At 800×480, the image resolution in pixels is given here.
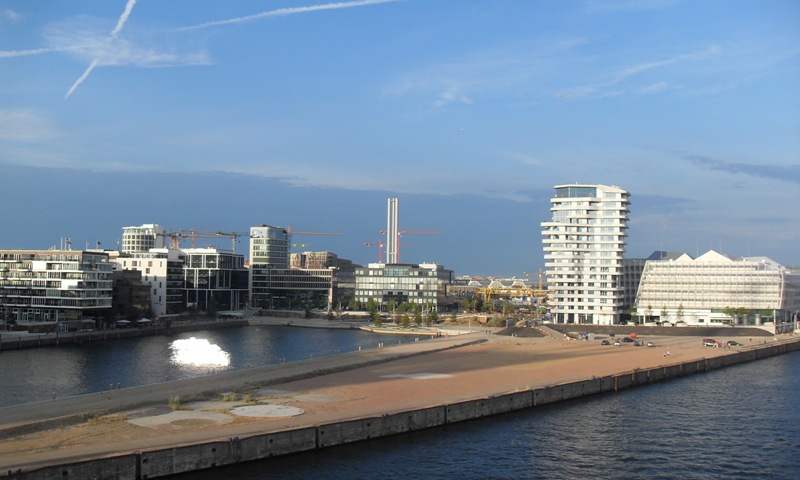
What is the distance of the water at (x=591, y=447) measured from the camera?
33.0 metres

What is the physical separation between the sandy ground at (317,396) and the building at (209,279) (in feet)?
267

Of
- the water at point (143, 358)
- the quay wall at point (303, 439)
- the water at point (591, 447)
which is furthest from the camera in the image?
the water at point (143, 358)

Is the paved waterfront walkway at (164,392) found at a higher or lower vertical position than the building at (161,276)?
lower

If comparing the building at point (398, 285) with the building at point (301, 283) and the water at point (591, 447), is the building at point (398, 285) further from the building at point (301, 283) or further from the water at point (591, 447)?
the water at point (591, 447)

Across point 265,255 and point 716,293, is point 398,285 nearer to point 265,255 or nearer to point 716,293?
point 265,255

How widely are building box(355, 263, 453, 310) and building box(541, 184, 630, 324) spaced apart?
40.0 m

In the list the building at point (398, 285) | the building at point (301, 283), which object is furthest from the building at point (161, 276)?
the building at point (398, 285)

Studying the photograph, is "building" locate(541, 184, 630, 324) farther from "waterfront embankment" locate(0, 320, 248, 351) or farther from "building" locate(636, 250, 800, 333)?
"waterfront embankment" locate(0, 320, 248, 351)

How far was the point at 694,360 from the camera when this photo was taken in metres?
68.9

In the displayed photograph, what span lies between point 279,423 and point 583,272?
281 ft

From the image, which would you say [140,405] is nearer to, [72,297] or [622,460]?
[622,460]

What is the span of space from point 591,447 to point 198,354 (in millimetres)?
50306

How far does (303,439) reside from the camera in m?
34.7

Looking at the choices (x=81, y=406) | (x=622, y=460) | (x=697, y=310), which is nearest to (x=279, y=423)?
(x=81, y=406)
